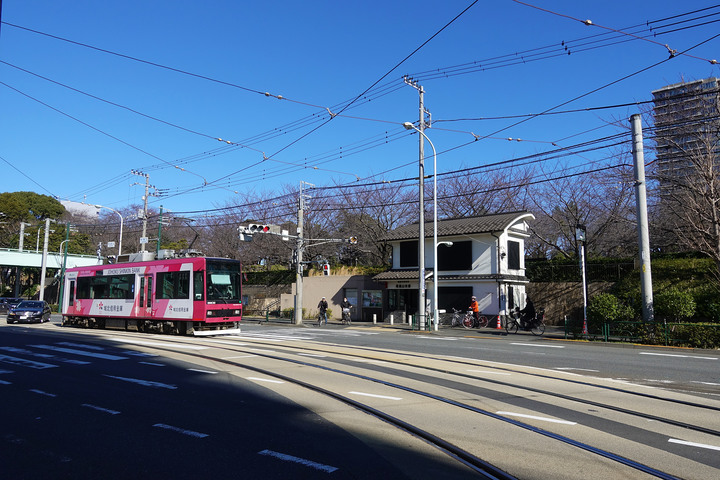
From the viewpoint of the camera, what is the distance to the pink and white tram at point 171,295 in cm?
1978

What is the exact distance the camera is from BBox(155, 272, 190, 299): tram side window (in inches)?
786

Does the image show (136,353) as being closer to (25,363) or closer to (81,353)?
(81,353)

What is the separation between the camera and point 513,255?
30531 mm

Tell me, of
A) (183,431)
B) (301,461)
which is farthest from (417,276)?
(301,461)

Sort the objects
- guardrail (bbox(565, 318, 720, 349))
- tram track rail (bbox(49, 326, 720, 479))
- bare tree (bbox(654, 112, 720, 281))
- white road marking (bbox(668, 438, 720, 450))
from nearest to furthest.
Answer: tram track rail (bbox(49, 326, 720, 479)), white road marking (bbox(668, 438, 720, 450)), guardrail (bbox(565, 318, 720, 349)), bare tree (bbox(654, 112, 720, 281))

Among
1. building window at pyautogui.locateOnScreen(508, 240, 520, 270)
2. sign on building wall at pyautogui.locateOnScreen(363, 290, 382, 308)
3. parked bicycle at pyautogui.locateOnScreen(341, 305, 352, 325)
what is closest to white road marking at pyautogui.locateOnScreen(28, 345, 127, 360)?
parked bicycle at pyautogui.locateOnScreen(341, 305, 352, 325)

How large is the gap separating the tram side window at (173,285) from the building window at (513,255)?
1984 centimetres

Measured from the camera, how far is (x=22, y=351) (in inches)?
583

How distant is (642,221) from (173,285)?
20180mm

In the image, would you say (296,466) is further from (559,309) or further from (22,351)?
(559,309)

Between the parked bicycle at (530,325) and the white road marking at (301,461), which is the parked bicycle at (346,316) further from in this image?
the white road marking at (301,461)

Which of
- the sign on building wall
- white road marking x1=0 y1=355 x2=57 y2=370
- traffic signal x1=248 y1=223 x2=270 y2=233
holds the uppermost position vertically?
traffic signal x1=248 y1=223 x2=270 y2=233

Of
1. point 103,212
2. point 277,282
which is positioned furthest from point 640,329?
point 103,212

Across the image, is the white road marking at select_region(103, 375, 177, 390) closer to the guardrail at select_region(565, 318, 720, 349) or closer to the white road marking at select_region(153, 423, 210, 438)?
the white road marking at select_region(153, 423, 210, 438)
